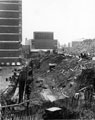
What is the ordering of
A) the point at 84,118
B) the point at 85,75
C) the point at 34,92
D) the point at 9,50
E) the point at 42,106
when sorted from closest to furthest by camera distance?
the point at 84,118 < the point at 42,106 < the point at 85,75 < the point at 34,92 < the point at 9,50

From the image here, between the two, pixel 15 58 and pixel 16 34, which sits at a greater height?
pixel 16 34

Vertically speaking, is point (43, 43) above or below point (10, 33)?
below

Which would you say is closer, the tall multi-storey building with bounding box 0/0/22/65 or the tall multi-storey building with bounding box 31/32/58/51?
the tall multi-storey building with bounding box 0/0/22/65

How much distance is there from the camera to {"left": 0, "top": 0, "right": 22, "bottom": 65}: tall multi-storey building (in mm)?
42156

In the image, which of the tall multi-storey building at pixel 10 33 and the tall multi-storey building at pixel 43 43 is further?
the tall multi-storey building at pixel 43 43

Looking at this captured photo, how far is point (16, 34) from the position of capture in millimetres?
42688

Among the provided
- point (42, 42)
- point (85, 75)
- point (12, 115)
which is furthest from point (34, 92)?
point (42, 42)

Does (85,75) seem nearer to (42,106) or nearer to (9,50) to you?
(42,106)

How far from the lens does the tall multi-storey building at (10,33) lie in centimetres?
4216

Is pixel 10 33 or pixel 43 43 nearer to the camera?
pixel 10 33

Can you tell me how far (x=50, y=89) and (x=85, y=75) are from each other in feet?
8.55

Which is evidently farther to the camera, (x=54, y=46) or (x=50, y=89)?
(x=54, y=46)

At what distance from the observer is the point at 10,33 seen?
42.7 m

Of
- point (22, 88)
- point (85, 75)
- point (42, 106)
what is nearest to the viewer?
point (42, 106)
